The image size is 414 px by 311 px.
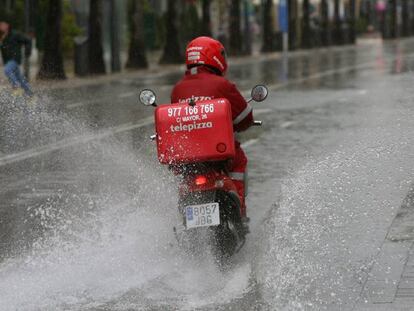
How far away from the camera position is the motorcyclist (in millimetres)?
8586

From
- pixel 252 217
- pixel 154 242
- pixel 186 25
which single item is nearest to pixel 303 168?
pixel 252 217

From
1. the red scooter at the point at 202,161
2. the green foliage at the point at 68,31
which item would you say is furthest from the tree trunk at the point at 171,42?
the red scooter at the point at 202,161

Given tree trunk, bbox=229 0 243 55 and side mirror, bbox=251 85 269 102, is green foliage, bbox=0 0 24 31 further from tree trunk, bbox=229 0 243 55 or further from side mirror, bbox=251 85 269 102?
side mirror, bbox=251 85 269 102

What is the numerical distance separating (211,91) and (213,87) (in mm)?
31

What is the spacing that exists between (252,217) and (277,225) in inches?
37.4

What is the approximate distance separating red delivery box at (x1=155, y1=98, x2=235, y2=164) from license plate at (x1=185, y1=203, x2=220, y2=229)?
30 centimetres

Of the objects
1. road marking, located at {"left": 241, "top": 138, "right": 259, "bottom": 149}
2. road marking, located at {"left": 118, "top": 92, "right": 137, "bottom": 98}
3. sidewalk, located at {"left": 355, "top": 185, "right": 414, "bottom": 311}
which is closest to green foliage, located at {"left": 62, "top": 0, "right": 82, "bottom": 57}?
road marking, located at {"left": 118, "top": 92, "right": 137, "bottom": 98}

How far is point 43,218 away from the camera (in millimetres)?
10945

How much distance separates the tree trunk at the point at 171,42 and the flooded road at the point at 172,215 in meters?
26.9

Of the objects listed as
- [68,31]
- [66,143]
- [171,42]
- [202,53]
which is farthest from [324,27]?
[202,53]

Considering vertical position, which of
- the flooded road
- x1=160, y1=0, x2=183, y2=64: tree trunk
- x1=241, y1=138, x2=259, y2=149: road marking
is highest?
the flooded road

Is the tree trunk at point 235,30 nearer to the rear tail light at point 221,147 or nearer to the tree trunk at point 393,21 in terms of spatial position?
the tree trunk at point 393,21

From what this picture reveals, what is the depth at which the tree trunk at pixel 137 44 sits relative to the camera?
1715 inches

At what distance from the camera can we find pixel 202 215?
8.10 meters
